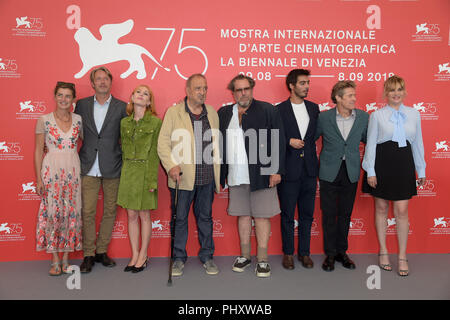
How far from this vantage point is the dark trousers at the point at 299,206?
10.4 ft

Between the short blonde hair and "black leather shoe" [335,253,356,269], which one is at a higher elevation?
the short blonde hair

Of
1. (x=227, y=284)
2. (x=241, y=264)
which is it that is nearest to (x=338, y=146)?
(x=241, y=264)

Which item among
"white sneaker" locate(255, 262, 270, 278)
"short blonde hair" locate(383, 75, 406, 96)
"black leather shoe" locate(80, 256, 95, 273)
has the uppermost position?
"short blonde hair" locate(383, 75, 406, 96)

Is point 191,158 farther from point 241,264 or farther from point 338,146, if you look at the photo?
point 338,146

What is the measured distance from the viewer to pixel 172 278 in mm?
2932

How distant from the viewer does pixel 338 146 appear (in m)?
3.09

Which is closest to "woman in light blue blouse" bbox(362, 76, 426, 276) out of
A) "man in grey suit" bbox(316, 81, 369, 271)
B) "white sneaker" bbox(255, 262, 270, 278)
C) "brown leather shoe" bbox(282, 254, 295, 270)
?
"man in grey suit" bbox(316, 81, 369, 271)

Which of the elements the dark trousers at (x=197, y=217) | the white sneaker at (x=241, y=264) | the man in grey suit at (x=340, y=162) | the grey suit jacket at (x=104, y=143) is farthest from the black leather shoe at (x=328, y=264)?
the grey suit jacket at (x=104, y=143)

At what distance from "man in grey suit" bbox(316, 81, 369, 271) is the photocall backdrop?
1.40 feet

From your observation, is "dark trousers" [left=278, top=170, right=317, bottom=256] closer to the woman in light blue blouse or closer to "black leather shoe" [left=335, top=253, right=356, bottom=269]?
"black leather shoe" [left=335, top=253, right=356, bottom=269]

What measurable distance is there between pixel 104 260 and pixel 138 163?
3.72 ft

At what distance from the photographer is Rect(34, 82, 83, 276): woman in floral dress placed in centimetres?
298

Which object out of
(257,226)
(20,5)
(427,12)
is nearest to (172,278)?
(257,226)

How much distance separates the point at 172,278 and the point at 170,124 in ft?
4.73
